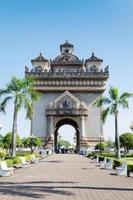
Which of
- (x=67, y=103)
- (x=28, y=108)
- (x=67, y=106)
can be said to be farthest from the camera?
(x=67, y=106)

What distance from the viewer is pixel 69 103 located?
68688mm

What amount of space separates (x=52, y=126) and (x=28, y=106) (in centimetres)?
3325

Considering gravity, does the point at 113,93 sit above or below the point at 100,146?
above

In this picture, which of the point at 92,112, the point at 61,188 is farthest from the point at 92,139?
the point at 61,188

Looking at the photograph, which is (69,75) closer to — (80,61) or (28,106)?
(80,61)

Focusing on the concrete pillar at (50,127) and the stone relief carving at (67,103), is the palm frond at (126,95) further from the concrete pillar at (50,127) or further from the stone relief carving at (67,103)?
the concrete pillar at (50,127)

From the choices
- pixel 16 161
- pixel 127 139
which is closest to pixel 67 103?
pixel 127 139

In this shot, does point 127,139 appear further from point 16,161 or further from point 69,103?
point 16,161

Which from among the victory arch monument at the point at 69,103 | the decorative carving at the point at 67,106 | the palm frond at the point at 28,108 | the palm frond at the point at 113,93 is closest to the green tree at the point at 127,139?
the victory arch monument at the point at 69,103

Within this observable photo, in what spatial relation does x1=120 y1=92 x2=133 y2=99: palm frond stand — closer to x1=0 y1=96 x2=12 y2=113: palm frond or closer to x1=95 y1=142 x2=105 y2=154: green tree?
x1=0 y1=96 x2=12 y2=113: palm frond

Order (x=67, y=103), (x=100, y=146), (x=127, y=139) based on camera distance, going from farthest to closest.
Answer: (x=67, y=103)
(x=100, y=146)
(x=127, y=139)

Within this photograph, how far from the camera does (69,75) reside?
6994cm

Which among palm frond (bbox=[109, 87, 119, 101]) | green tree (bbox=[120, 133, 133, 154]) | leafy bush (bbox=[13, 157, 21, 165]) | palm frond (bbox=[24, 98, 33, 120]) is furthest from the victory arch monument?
leafy bush (bbox=[13, 157, 21, 165])

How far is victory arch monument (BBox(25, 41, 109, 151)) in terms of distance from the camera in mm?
68312
